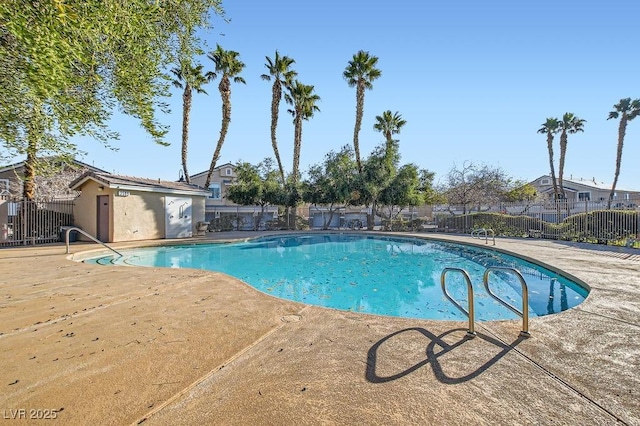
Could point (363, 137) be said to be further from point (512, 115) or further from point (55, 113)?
point (55, 113)

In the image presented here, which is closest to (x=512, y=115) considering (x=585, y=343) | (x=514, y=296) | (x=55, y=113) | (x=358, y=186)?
(x=358, y=186)

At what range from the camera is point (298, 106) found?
27.2 metres

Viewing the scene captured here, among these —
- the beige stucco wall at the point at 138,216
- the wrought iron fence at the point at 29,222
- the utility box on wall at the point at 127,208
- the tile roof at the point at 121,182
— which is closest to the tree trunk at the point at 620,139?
the utility box on wall at the point at 127,208

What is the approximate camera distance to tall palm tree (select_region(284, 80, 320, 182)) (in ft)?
87.9

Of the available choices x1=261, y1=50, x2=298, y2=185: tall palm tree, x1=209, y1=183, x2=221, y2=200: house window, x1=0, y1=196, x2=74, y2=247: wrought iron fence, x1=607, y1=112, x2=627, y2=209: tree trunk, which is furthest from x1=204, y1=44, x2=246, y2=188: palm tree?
x1=607, y1=112, x2=627, y2=209: tree trunk

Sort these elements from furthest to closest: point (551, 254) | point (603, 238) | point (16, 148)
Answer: point (603, 238) → point (551, 254) → point (16, 148)

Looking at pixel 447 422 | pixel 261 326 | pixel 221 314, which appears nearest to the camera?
pixel 447 422

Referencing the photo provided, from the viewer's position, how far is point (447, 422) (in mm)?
2070

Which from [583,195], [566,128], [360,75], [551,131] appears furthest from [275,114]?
[583,195]

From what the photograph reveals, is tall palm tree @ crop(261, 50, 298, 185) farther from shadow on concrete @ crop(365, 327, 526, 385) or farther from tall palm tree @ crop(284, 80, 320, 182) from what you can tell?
shadow on concrete @ crop(365, 327, 526, 385)

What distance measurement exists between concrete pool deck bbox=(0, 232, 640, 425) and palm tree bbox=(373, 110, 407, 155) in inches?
930

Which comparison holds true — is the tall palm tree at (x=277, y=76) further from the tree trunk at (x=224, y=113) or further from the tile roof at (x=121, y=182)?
the tile roof at (x=121, y=182)

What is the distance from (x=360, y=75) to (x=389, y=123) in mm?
4864

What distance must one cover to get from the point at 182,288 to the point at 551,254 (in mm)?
12099
